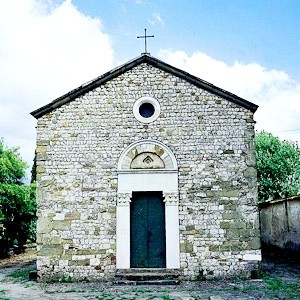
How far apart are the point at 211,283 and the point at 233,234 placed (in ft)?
4.98

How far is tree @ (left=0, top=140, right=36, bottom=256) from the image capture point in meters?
16.4

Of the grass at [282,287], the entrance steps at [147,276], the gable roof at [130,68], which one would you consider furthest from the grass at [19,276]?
the grass at [282,287]

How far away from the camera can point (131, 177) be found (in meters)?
12.0

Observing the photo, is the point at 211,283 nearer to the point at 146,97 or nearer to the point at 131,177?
the point at 131,177

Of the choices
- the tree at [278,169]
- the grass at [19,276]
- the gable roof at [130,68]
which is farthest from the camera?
the tree at [278,169]

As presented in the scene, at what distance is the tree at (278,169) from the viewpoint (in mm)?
23781

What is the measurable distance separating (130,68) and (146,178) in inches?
136

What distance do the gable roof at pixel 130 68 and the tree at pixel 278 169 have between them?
1239 centimetres

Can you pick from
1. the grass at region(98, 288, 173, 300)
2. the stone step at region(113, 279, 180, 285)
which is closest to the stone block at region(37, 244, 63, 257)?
the stone step at region(113, 279, 180, 285)

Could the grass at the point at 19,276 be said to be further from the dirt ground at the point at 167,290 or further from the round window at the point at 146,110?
the round window at the point at 146,110

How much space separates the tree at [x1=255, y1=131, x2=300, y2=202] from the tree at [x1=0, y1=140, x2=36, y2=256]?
43.8 feet

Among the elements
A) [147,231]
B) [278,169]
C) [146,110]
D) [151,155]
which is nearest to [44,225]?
[147,231]

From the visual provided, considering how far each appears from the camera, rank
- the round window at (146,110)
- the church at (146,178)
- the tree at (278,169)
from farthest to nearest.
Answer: the tree at (278,169)
the round window at (146,110)
the church at (146,178)

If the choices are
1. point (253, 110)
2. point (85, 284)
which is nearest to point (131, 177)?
point (85, 284)
